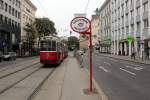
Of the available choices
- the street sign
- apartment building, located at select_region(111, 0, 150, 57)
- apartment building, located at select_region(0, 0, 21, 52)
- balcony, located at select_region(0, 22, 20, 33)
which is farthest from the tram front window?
balcony, located at select_region(0, 22, 20, 33)

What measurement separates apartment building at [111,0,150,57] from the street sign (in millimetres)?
34384

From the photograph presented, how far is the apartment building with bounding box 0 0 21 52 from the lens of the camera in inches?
2389

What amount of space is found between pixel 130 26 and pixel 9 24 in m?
25.9

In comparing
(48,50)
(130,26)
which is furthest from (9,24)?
(48,50)

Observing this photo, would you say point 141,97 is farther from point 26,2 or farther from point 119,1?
point 26,2

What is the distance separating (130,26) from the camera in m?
57.9

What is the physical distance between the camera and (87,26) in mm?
11570

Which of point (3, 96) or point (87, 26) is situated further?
point (87, 26)

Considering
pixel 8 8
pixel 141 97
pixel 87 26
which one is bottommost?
pixel 141 97

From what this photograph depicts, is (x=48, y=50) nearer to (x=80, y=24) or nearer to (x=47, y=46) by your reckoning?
(x=47, y=46)

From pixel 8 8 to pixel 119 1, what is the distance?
24.7m

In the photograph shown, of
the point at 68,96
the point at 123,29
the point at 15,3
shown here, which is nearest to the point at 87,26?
the point at 68,96

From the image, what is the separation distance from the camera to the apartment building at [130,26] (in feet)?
158

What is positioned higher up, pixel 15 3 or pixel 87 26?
pixel 15 3
